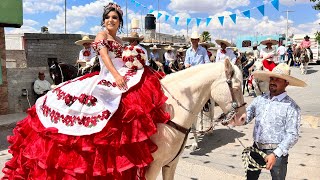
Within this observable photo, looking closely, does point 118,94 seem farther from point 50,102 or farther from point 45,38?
point 45,38

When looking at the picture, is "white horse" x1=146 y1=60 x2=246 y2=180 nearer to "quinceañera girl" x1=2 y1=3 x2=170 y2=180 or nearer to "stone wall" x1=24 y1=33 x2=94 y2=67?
"quinceañera girl" x1=2 y1=3 x2=170 y2=180

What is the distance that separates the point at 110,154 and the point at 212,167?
2.97 m

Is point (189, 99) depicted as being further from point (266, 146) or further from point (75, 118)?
point (75, 118)

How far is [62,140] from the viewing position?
2.85 metres

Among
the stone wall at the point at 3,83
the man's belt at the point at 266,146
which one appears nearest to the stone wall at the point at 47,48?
the stone wall at the point at 3,83

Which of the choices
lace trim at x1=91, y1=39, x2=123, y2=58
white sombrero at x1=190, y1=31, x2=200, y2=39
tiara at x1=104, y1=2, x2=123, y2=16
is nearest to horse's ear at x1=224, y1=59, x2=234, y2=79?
lace trim at x1=91, y1=39, x2=123, y2=58

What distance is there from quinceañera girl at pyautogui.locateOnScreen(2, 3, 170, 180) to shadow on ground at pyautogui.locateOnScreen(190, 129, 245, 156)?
3.55 m

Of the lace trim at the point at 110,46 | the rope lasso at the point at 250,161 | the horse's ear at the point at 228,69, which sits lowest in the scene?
the rope lasso at the point at 250,161

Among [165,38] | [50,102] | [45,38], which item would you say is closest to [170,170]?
[50,102]

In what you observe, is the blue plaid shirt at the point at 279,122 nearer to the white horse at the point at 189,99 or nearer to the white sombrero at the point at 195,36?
the white horse at the point at 189,99

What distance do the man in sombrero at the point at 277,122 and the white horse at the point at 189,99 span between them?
23 cm

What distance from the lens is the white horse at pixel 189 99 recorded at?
3.07m

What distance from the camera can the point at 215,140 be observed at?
715 cm

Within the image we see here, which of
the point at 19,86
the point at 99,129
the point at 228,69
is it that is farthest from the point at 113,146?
the point at 19,86
